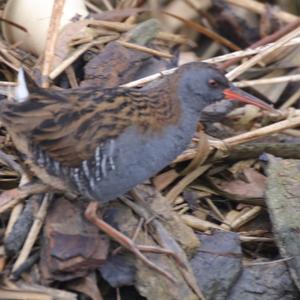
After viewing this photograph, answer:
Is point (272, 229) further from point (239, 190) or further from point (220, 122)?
point (220, 122)

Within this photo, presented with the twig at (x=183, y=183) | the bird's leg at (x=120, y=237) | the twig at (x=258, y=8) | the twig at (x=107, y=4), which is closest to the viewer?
the bird's leg at (x=120, y=237)

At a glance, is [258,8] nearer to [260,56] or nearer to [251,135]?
[260,56]

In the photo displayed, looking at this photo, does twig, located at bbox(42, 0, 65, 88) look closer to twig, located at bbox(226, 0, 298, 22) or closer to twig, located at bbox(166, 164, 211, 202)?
twig, located at bbox(166, 164, 211, 202)

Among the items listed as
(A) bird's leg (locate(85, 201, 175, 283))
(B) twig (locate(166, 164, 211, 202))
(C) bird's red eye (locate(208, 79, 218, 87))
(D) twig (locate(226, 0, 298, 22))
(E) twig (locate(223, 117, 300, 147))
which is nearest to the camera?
(A) bird's leg (locate(85, 201, 175, 283))

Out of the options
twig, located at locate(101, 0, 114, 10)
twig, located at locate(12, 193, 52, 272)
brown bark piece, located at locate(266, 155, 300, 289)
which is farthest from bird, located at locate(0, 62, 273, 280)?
twig, located at locate(101, 0, 114, 10)

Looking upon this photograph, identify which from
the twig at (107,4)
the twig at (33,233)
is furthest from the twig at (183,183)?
the twig at (107,4)

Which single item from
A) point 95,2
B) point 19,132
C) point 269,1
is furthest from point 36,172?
point 269,1

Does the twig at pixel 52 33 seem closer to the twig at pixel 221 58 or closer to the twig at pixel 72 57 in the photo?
the twig at pixel 72 57

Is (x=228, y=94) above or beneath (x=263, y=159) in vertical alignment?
above

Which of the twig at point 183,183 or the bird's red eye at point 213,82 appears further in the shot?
the twig at point 183,183
